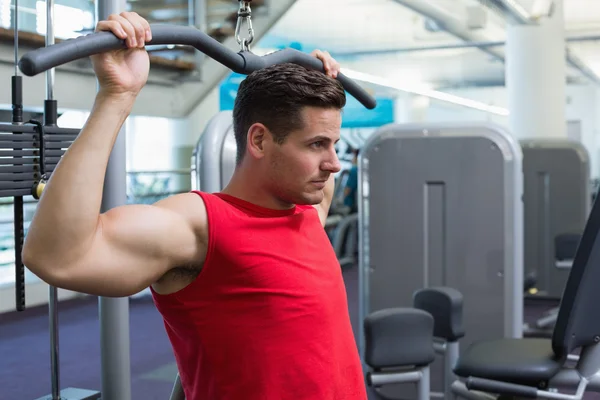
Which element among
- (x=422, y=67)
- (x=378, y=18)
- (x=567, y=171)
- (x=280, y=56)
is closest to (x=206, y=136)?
(x=280, y=56)

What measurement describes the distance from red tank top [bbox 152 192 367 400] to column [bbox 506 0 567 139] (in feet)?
21.8

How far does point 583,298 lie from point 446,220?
125cm

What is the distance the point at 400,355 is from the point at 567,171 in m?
4.03

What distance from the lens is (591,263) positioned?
187 centimetres

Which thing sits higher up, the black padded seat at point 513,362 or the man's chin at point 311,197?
the man's chin at point 311,197

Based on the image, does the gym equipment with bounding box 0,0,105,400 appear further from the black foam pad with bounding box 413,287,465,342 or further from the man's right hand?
the black foam pad with bounding box 413,287,465,342

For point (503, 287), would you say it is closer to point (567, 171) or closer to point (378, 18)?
point (567, 171)

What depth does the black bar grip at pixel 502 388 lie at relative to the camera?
202cm

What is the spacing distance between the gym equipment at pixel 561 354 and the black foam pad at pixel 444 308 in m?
0.10

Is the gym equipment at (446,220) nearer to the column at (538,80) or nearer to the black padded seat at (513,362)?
the black padded seat at (513,362)

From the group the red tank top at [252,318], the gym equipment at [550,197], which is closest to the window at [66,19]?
the red tank top at [252,318]

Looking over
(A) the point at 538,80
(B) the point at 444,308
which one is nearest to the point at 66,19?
(B) the point at 444,308

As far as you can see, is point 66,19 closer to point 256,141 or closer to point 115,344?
point 115,344

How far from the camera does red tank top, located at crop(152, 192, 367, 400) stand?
3.77ft
